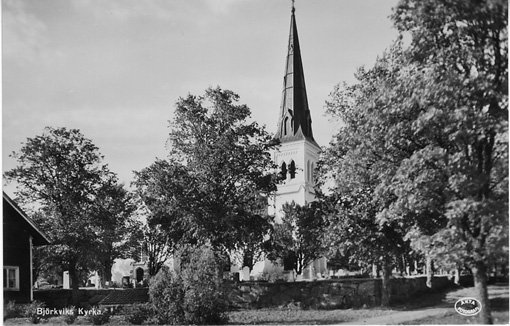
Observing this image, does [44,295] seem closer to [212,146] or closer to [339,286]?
[212,146]

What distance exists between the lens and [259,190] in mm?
20516

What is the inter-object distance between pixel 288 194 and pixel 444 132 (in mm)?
40708

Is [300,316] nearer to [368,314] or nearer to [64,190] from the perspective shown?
[368,314]

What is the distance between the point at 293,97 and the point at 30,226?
1123 cm

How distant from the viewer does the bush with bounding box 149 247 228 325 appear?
14.8 metres

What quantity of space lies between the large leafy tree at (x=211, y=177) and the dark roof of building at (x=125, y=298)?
7.88 feet

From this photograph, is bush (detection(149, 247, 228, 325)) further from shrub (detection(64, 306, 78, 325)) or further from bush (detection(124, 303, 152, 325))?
shrub (detection(64, 306, 78, 325))

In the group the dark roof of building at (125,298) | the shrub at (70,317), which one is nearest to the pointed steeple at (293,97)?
the dark roof of building at (125,298)

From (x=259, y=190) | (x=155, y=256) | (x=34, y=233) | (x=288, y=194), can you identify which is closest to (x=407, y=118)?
(x=259, y=190)

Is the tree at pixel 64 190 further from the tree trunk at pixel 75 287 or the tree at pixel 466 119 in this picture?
the tree at pixel 466 119

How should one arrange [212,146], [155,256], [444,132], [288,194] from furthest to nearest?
[288,194], [155,256], [212,146], [444,132]

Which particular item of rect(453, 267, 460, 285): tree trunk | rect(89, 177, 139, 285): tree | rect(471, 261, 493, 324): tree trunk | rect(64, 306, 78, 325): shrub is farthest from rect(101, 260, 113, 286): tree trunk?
rect(471, 261, 493, 324): tree trunk

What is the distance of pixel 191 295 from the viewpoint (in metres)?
14.7

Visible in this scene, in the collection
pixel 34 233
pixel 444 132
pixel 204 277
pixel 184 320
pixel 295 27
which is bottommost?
pixel 184 320
